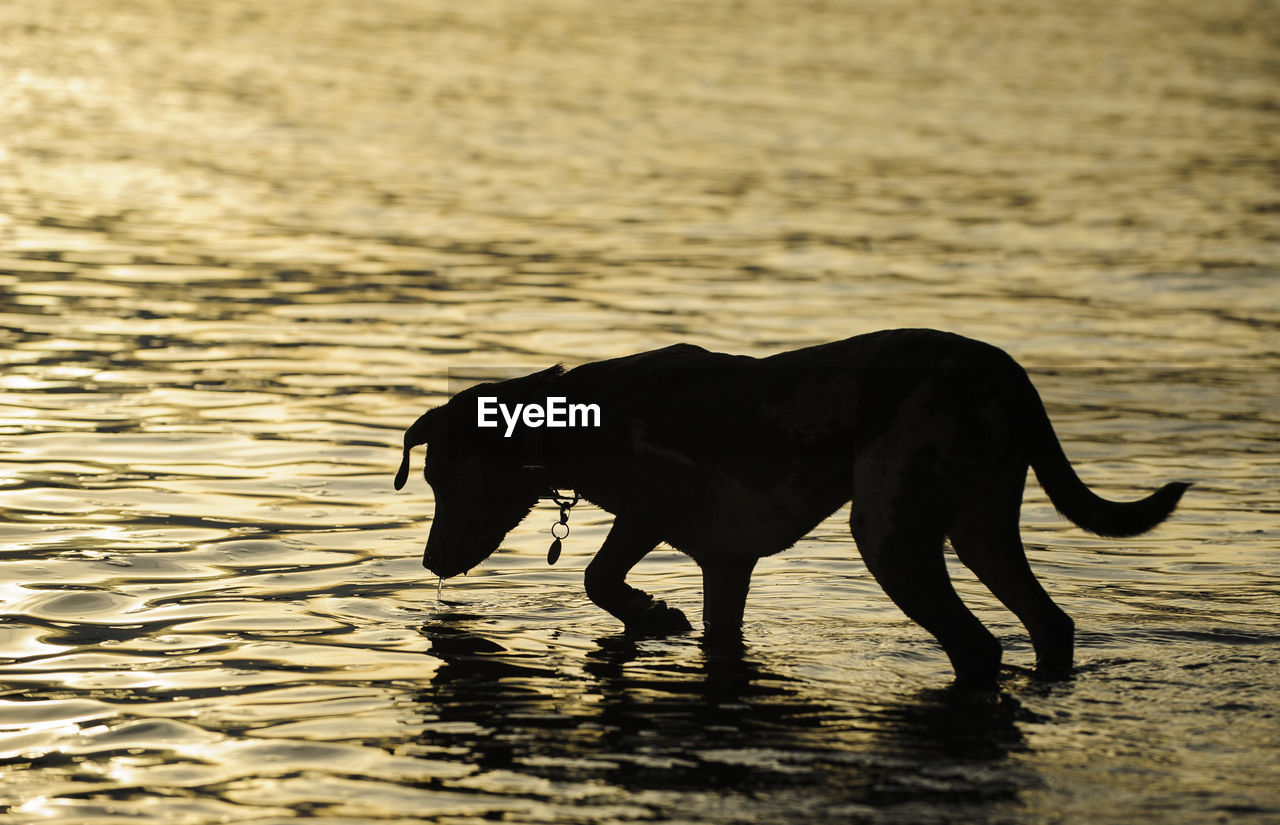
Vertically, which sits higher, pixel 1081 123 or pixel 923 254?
pixel 1081 123

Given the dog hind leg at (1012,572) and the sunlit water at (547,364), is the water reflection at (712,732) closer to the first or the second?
the sunlit water at (547,364)

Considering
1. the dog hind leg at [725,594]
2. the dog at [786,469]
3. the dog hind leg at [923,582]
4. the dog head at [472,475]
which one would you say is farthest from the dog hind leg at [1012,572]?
the dog head at [472,475]

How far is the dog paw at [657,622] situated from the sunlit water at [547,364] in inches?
3.4

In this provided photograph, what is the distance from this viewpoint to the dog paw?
9.12m

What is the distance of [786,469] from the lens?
28.2 feet

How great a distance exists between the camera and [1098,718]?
25.5 feet

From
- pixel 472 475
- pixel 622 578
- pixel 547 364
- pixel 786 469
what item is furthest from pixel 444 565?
pixel 547 364

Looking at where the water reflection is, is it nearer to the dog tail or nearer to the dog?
the dog

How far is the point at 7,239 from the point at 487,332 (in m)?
7.35

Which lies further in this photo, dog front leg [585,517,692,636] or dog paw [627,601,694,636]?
dog paw [627,601,694,636]

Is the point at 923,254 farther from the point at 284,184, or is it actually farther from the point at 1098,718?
the point at 1098,718

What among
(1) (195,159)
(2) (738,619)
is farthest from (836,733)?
(1) (195,159)

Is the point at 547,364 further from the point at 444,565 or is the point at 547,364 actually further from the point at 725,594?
the point at 725,594

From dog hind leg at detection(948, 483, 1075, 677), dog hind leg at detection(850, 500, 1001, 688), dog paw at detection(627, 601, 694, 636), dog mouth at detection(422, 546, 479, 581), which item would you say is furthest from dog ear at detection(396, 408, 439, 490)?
dog hind leg at detection(948, 483, 1075, 677)
